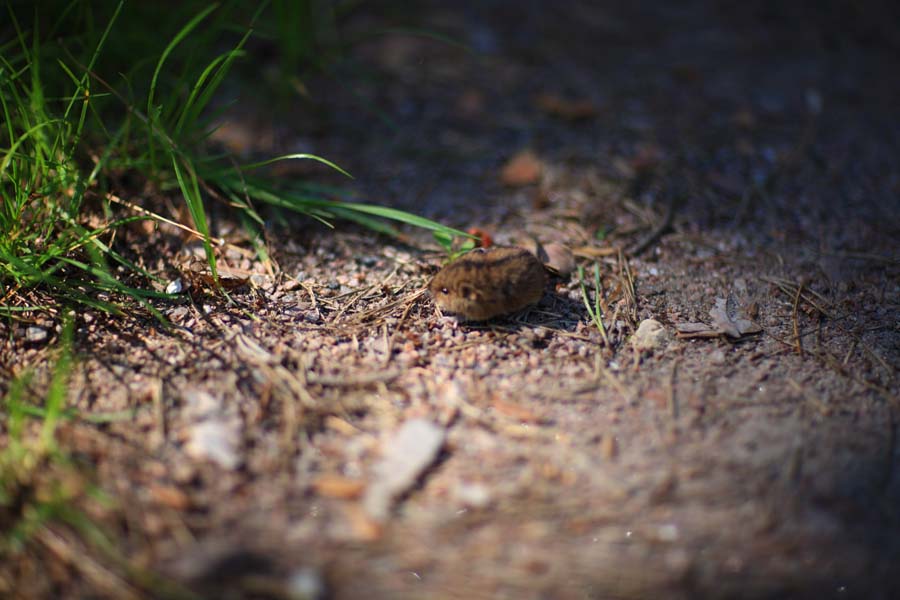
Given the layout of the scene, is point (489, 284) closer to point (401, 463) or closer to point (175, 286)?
point (401, 463)

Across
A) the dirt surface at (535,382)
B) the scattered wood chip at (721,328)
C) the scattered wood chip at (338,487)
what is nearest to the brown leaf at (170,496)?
the dirt surface at (535,382)

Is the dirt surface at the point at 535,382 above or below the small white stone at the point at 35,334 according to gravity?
below

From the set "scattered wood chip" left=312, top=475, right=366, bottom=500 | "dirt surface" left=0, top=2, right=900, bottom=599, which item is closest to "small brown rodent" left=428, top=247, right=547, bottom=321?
"dirt surface" left=0, top=2, right=900, bottom=599

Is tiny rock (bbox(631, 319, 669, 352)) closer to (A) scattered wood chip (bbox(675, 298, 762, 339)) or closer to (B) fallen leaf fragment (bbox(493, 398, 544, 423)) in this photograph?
(A) scattered wood chip (bbox(675, 298, 762, 339))

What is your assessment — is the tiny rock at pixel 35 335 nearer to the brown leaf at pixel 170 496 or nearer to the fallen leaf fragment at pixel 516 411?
the brown leaf at pixel 170 496

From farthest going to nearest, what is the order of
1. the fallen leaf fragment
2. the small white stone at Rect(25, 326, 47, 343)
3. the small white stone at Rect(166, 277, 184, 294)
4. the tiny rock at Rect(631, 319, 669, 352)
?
the small white stone at Rect(166, 277, 184, 294)
the tiny rock at Rect(631, 319, 669, 352)
the small white stone at Rect(25, 326, 47, 343)
the fallen leaf fragment

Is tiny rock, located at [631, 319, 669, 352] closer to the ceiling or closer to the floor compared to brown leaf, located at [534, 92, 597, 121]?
closer to the floor
